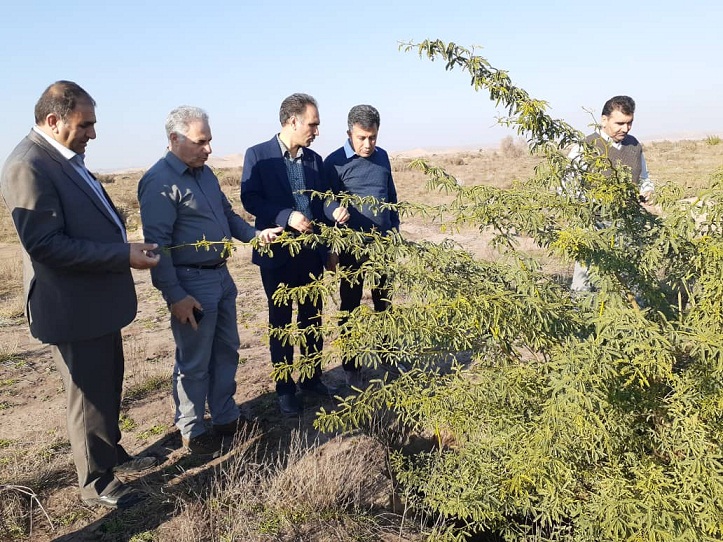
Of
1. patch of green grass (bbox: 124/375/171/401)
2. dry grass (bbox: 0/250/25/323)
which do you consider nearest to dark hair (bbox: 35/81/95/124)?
patch of green grass (bbox: 124/375/171/401)

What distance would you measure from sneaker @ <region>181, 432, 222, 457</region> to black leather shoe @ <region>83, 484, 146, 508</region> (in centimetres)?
44

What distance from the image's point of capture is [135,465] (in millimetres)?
3182

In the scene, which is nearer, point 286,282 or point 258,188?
point 258,188

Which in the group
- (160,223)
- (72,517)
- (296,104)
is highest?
(296,104)

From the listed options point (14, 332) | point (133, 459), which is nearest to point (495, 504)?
point (133, 459)

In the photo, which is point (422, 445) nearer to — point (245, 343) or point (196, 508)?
point (196, 508)

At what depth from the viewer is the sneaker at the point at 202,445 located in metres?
3.28

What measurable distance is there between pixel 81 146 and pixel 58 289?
664 millimetres

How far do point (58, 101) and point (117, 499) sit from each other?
189cm

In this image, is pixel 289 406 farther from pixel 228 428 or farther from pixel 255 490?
pixel 255 490

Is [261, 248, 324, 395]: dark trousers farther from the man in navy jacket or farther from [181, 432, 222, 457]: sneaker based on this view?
[181, 432, 222, 457]: sneaker

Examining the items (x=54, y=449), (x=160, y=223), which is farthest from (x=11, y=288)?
(x=160, y=223)

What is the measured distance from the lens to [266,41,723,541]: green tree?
1746mm

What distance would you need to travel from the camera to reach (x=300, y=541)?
2.55 metres
